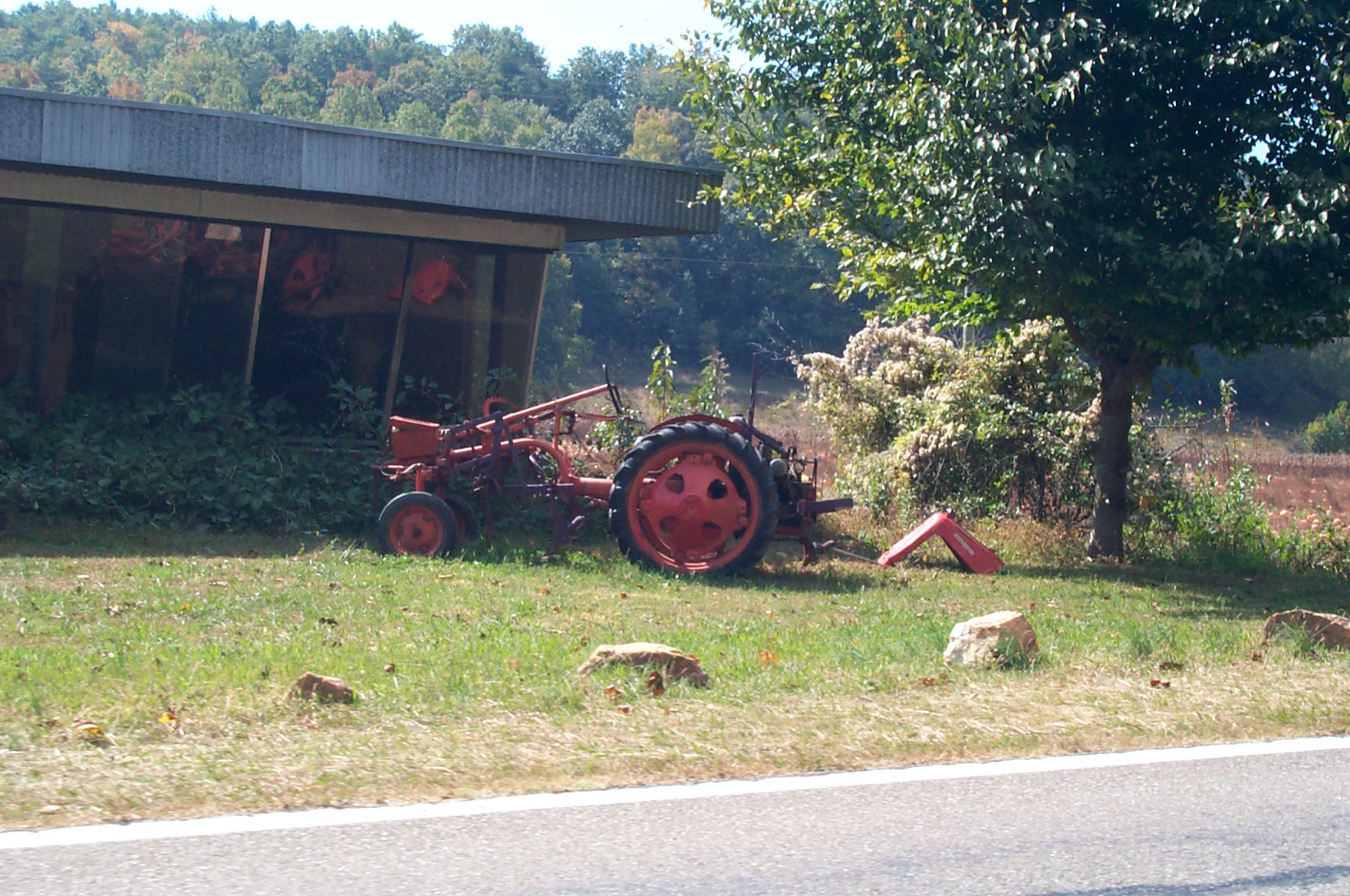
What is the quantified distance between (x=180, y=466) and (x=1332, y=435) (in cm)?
4353

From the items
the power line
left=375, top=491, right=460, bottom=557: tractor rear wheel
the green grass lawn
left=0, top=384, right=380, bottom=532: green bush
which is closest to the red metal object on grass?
the green grass lawn

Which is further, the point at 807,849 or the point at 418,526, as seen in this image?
the point at 418,526

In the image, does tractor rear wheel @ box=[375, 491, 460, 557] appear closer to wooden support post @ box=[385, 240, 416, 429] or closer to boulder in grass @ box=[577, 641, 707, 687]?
wooden support post @ box=[385, 240, 416, 429]

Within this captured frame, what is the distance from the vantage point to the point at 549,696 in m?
6.70

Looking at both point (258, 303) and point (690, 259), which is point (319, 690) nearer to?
point (258, 303)

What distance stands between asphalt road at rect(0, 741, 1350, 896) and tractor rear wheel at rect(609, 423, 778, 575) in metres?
6.03

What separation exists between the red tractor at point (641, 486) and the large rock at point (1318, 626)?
13.2 ft

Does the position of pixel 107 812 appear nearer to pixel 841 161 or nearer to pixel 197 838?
pixel 197 838

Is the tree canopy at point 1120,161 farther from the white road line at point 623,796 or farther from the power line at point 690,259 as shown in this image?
the power line at point 690,259

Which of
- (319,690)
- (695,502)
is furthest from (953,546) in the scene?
(319,690)

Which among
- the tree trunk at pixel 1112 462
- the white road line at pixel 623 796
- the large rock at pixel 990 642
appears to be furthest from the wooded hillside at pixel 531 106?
the white road line at pixel 623 796

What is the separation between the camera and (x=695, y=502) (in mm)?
11656

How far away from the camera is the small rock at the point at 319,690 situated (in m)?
6.43

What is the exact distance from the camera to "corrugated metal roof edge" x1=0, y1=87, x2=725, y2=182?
13016 mm
